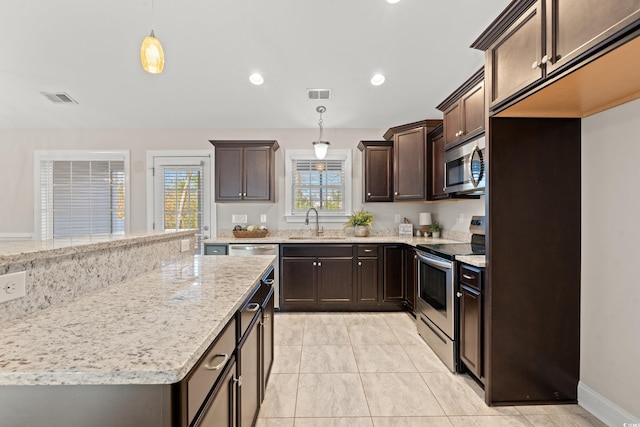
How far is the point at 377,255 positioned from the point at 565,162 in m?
2.24

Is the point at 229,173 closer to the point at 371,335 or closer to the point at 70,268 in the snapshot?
the point at 371,335

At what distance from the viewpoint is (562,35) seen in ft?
4.66

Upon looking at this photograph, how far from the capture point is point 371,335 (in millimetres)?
3197

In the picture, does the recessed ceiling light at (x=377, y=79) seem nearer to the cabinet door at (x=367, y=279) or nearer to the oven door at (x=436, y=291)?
the oven door at (x=436, y=291)

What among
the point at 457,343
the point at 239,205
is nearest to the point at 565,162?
the point at 457,343

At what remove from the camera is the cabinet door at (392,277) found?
388 centimetres

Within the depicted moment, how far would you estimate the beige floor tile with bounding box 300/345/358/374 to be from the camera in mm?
2508

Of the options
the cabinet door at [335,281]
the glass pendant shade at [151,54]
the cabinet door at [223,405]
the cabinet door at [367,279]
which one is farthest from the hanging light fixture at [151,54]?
the cabinet door at [367,279]

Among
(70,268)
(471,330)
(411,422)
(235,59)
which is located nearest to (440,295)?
(471,330)

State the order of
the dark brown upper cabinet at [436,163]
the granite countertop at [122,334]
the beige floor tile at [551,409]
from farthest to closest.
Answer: the dark brown upper cabinet at [436,163] → the beige floor tile at [551,409] → the granite countertop at [122,334]

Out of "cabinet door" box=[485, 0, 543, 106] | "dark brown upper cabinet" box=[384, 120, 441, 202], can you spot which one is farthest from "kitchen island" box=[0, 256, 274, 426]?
"dark brown upper cabinet" box=[384, 120, 441, 202]

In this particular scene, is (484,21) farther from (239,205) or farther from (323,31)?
(239,205)

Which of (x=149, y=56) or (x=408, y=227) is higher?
(x=149, y=56)

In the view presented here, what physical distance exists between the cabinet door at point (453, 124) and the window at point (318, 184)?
1.78 metres
